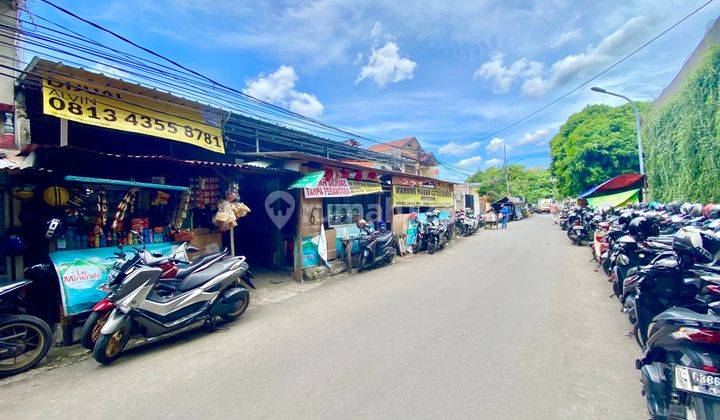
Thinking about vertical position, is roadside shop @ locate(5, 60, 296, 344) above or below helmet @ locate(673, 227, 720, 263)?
above

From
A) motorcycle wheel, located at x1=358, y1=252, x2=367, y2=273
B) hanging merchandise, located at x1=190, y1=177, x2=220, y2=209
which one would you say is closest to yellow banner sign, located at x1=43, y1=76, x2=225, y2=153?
hanging merchandise, located at x1=190, y1=177, x2=220, y2=209

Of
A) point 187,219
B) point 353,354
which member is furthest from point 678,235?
point 187,219

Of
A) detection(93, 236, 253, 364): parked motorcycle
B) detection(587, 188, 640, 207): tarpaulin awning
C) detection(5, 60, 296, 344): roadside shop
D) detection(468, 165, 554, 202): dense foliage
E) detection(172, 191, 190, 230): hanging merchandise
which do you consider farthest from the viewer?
detection(468, 165, 554, 202): dense foliage

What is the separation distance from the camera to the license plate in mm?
1978

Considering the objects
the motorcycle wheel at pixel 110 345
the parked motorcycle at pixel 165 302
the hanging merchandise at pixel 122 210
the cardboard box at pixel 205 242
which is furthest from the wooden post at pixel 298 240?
the motorcycle wheel at pixel 110 345

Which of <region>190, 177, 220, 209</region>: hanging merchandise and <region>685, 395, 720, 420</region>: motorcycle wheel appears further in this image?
<region>190, 177, 220, 209</region>: hanging merchandise

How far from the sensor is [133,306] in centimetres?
397

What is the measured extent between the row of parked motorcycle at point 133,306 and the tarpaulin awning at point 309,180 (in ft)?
10.5

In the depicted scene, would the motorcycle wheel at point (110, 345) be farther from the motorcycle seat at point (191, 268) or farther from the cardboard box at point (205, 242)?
the cardboard box at point (205, 242)

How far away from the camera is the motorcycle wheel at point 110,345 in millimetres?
3758

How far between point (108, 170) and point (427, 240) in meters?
9.68

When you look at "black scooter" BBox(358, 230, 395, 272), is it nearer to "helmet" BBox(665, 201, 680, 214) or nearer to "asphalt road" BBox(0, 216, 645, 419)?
"asphalt road" BBox(0, 216, 645, 419)

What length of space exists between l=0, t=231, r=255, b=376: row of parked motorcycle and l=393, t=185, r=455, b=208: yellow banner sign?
27.1 ft

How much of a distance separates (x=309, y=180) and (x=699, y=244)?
670 centimetres
